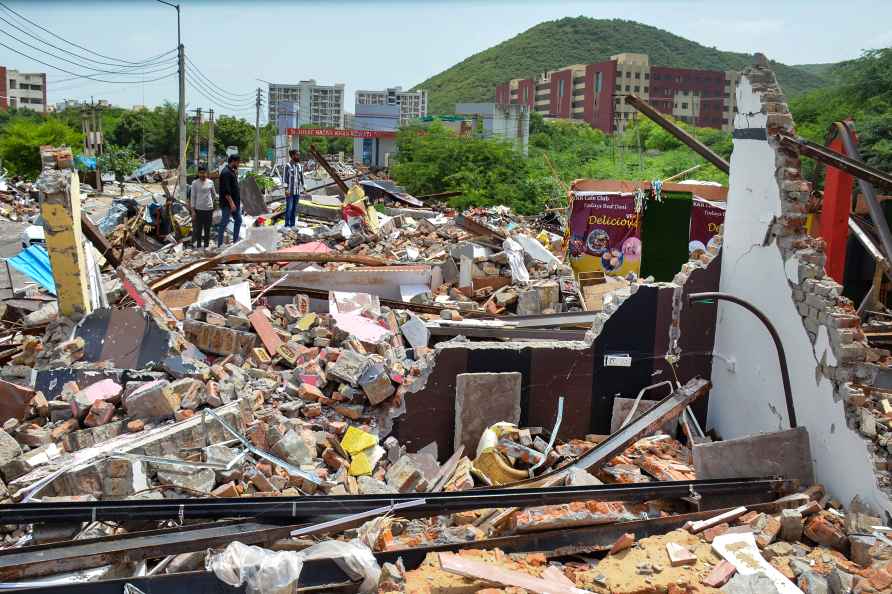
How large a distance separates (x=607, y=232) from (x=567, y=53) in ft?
358

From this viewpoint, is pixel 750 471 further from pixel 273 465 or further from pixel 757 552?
pixel 273 465

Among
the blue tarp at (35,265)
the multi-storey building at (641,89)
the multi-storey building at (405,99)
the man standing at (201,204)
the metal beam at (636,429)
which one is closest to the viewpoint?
the metal beam at (636,429)

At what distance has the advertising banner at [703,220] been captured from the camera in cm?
1330

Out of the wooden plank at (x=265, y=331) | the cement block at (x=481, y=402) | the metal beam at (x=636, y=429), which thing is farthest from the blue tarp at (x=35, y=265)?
the metal beam at (x=636, y=429)

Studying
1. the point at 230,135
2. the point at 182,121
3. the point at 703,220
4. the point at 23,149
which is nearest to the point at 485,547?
the point at 703,220

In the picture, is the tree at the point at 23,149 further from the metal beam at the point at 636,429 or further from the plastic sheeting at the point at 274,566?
the plastic sheeting at the point at 274,566

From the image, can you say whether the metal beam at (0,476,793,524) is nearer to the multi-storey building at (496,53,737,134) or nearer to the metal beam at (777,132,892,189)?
the metal beam at (777,132,892,189)

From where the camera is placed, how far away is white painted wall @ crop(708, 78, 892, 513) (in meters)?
5.39

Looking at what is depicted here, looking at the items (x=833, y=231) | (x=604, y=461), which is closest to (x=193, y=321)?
(x=604, y=461)

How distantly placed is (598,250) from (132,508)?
32.8 ft

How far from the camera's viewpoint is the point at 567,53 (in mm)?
115562

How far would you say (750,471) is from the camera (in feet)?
19.0

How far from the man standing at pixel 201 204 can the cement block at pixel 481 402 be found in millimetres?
8569

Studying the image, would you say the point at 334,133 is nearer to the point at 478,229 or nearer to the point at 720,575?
the point at 478,229
